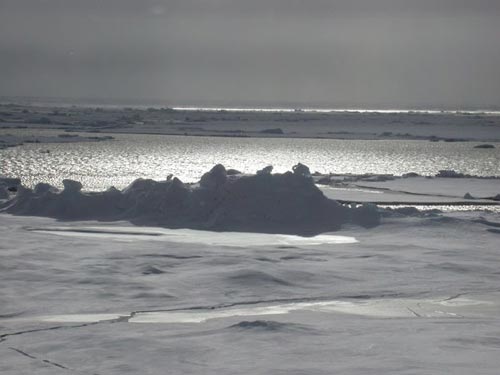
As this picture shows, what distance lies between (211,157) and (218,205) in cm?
2071

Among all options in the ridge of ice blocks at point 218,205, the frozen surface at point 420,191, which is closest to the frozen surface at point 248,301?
the ridge of ice blocks at point 218,205

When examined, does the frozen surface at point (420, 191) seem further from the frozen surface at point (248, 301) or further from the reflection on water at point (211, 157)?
the reflection on water at point (211, 157)

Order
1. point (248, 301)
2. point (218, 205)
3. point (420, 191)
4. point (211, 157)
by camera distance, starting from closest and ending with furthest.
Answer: point (248, 301) < point (218, 205) < point (420, 191) < point (211, 157)

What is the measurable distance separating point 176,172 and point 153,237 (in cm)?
1567

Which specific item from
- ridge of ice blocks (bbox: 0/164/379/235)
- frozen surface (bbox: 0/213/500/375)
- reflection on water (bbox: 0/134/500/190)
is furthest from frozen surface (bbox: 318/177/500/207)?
reflection on water (bbox: 0/134/500/190)

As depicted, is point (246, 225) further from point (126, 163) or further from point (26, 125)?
point (26, 125)

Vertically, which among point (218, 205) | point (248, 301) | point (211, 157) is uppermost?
point (218, 205)

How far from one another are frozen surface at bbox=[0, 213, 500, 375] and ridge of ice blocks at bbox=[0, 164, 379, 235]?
77 centimetres

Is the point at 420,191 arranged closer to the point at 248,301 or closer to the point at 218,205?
the point at 218,205

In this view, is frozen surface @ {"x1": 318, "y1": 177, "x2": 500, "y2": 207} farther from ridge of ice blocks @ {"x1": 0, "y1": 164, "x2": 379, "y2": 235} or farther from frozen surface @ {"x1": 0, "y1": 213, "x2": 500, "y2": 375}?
frozen surface @ {"x1": 0, "y1": 213, "x2": 500, "y2": 375}

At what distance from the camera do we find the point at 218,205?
46.0 feet

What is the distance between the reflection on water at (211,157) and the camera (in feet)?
86.1

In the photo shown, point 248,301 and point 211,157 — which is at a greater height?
point 248,301

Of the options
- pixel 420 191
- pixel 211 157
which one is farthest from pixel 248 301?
pixel 211 157
